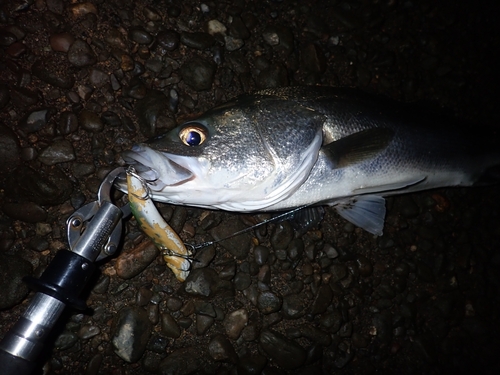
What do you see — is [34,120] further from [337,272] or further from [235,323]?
[337,272]

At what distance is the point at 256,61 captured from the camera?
8.64 feet

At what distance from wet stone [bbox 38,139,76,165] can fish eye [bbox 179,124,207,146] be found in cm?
86

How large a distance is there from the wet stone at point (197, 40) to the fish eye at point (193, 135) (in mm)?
944

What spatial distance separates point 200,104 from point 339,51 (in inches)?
55.6

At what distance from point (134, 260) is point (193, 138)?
3.13 feet

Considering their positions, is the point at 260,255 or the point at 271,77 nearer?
the point at 260,255

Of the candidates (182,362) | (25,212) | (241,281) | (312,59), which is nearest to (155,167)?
(25,212)

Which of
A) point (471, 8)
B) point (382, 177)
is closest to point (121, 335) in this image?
point (382, 177)

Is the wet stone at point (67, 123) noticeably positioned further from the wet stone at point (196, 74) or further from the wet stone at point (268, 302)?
the wet stone at point (268, 302)

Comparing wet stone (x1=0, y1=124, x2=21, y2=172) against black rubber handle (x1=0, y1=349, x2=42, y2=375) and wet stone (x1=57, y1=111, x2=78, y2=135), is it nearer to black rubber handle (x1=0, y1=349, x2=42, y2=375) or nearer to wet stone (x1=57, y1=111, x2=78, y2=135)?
wet stone (x1=57, y1=111, x2=78, y2=135)

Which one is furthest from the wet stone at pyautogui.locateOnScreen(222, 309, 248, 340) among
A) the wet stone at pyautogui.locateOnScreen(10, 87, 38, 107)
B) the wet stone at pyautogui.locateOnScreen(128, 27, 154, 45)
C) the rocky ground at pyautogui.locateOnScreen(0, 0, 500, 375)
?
A: the wet stone at pyautogui.locateOnScreen(128, 27, 154, 45)

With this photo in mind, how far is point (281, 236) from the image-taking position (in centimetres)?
248

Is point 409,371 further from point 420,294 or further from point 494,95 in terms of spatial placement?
point 494,95

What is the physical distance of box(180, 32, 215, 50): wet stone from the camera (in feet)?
8.05
